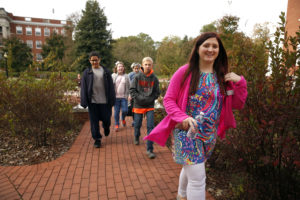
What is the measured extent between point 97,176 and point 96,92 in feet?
5.42

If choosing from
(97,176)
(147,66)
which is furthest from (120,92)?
(97,176)

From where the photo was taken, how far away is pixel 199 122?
172 cm

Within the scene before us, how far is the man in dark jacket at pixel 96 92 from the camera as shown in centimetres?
392

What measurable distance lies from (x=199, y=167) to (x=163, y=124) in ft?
1.62

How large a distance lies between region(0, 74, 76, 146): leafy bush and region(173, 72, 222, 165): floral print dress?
305 centimetres

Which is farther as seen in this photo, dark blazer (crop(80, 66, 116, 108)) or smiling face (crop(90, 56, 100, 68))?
smiling face (crop(90, 56, 100, 68))

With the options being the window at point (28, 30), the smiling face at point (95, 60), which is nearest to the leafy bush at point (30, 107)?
the smiling face at point (95, 60)

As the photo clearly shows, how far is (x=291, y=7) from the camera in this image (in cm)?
1512

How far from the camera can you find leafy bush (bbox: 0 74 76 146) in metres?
3.84

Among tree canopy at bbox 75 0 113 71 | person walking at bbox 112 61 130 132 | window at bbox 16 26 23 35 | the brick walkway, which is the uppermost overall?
window at bbox 16 26 23 35

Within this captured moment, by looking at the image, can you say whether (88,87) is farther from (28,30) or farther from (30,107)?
(28,30)

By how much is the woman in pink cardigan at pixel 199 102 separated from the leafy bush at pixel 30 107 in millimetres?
2994

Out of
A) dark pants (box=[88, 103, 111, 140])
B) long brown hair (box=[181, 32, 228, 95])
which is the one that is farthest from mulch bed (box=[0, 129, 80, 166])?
long brown hair (box=[181, 32, 228, 95])

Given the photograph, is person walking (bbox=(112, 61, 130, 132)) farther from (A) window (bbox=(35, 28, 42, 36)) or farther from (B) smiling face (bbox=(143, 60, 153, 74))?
(A) window (bbox=(35, 28, 42, 36))
